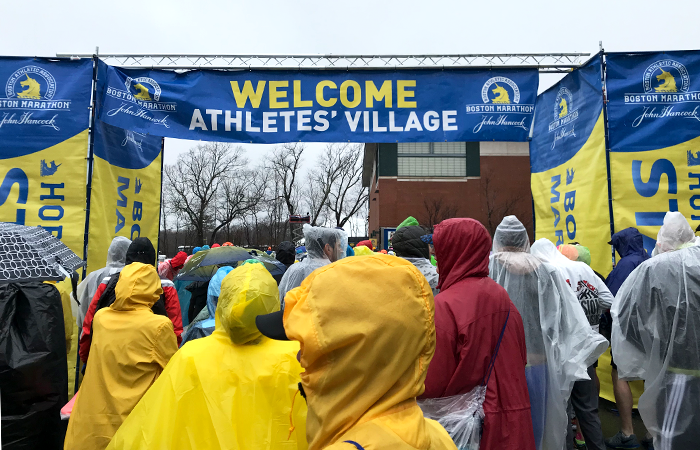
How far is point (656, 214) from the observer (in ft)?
19.0

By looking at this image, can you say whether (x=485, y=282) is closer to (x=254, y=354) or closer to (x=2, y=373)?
(x=254, y=354)

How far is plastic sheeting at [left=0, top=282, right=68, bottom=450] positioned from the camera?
2.58 m

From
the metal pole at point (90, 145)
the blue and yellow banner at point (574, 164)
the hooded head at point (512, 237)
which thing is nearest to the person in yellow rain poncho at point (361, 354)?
the hooded head at point (512, 237)

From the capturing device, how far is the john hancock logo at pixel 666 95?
578 cm

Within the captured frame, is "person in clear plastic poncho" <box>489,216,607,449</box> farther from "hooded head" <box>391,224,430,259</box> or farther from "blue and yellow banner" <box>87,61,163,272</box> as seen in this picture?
"blue and yellow banner" <box>87,61,163,272</box>

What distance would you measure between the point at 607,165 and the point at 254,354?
5557 mm

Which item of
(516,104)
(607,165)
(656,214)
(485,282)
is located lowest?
(485,282)

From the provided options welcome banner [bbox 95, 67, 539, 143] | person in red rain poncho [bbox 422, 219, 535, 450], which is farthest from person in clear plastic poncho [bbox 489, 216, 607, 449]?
welcome banner [bbox 95, 67, 539, 143]

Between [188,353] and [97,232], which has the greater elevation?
[97,232]

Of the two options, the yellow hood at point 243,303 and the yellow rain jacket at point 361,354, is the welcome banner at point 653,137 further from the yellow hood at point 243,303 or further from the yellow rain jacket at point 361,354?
the yellow rain jacket at point 361,354

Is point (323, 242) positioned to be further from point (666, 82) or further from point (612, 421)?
point (666, 82)

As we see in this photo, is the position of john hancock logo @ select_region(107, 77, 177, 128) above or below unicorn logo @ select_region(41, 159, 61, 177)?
above

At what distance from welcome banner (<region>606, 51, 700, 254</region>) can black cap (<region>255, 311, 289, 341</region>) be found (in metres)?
5.76

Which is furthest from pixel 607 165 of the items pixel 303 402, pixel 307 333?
pixel 307 333
